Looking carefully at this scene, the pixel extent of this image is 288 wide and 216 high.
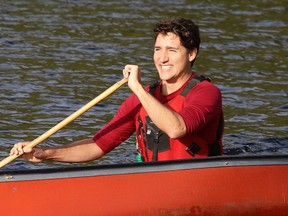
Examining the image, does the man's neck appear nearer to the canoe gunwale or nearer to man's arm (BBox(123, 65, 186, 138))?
man's arm (BBox(123, 65, 186, 138))

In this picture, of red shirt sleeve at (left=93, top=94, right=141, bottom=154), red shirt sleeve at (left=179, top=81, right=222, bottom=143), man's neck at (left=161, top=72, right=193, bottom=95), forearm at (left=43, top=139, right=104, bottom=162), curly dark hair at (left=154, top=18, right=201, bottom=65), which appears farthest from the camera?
red shirt sleeve at (left=93, top=94, right=141, bottom=154)

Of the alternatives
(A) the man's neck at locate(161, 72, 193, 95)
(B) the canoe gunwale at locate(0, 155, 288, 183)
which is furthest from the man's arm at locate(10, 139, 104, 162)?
(A) the man's neck at locate(161, 72, 193, 95)


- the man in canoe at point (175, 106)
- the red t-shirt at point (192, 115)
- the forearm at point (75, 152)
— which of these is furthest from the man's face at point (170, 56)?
the forearm at point (75, 152)

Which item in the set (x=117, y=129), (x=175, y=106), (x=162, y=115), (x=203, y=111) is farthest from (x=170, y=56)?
(x=117, y=129)

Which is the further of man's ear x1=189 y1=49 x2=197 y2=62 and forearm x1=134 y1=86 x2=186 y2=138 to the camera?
man's ear x1=189 y1=49 x2=197 y2=62

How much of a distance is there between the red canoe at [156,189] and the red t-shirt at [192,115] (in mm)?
254

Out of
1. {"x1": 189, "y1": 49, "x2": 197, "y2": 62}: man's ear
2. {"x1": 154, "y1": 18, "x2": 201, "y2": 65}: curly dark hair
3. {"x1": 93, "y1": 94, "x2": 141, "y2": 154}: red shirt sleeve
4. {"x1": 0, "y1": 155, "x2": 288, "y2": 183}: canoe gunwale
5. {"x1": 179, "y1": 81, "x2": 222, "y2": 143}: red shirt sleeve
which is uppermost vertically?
→ {"x1": 154, "y1": 18, "x2": 201, "y2": 65}: curly dark hair

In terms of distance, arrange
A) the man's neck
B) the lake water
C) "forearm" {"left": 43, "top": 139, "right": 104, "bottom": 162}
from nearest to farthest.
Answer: the man's neck
"forearm" {"left": 43, "top": 139, "right": 104, "bottom": 162}
the lake water

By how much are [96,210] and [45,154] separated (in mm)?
584

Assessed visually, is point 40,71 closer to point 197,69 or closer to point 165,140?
point 197,69

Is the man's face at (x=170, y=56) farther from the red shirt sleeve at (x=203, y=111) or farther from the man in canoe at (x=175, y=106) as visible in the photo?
the red shirt sleeve at (x=203, y=111)

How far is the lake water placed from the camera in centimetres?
1010

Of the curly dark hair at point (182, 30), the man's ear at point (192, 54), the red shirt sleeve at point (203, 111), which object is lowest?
the red shirt sleeve at point (203, 111)

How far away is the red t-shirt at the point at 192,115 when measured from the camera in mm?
6762
